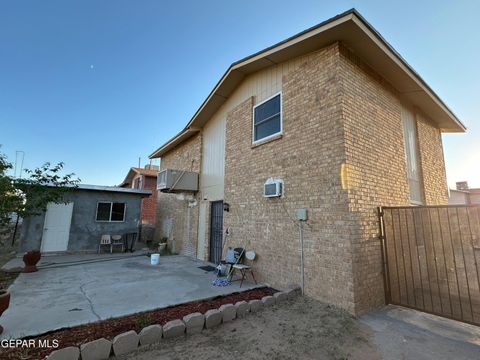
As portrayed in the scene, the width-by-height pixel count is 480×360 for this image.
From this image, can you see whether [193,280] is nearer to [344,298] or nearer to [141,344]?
[141,344]

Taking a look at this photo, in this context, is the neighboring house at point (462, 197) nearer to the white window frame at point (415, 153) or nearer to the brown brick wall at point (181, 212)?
the white window frame at point (415, 153)

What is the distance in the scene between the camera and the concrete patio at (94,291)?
3810 millimetres

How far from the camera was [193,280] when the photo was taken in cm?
640

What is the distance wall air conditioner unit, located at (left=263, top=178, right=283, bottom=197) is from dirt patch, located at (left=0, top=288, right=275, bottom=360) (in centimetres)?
269

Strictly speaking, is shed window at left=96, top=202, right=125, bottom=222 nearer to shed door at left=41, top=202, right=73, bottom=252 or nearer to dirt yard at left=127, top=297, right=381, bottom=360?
shed door at left=41, top=202, right=73, bottom=252

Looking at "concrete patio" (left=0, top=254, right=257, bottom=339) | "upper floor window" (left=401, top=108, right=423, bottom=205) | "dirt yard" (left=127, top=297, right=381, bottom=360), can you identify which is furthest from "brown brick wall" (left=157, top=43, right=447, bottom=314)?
"concrete patio" (left=0, top=254, right=257, bottom=339)

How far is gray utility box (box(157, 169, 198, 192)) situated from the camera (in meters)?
9.54

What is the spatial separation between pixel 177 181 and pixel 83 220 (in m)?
5.95

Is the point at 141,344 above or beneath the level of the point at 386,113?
beneath

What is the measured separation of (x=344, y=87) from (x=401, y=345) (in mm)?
4594

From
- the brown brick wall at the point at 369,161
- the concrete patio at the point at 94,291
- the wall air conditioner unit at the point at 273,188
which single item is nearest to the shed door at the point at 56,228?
the concrete patio at the point at 94,291

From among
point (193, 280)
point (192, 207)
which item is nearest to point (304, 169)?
point (193, 280)

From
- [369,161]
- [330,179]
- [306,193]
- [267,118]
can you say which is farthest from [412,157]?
[267,118]

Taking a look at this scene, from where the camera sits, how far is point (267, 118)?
22.3 ft
